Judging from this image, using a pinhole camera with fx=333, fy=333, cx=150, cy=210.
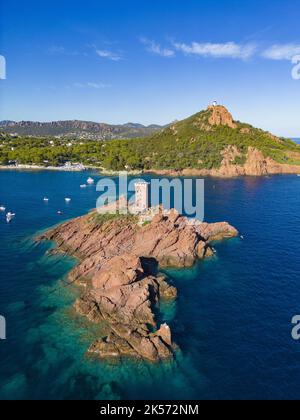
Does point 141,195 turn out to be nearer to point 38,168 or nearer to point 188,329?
point 188,329

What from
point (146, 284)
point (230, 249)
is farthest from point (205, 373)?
point (230, 249)

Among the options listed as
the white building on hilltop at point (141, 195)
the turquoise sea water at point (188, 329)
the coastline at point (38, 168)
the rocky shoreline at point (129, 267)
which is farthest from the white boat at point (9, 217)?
the coastline at point (38, 168)

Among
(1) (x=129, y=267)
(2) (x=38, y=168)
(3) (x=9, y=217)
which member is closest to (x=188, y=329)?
(1) (x=129, y=267)

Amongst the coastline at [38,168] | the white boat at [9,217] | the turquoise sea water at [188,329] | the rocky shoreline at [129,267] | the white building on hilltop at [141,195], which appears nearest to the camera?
the turquoise sea water at [188,329]

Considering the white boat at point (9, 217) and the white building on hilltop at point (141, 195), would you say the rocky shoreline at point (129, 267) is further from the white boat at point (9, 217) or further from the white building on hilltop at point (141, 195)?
the white boat at point (9, 217)

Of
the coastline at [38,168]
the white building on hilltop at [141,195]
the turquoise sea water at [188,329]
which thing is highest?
the coastline at [38,168]
